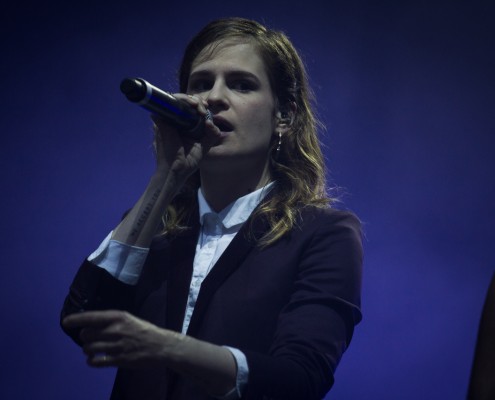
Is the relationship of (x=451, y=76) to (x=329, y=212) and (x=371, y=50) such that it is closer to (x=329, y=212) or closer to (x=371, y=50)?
(x=371, y=50)

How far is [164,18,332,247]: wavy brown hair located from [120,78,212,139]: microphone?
0.25m

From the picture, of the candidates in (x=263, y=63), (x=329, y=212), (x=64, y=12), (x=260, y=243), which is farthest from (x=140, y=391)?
(x=64, y=12)

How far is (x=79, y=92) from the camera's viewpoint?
2000 mm

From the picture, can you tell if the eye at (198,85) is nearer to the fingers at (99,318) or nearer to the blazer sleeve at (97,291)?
the blazer sleeve at (97,291)

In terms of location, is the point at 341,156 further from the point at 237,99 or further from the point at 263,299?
the point at 263,299

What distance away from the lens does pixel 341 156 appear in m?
1.93

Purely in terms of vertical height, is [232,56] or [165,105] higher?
[232,56]

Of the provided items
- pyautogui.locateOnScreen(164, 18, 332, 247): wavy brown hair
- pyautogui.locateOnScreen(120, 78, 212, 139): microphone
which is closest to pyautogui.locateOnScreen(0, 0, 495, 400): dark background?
pyautogui.locateOnScreen(164, 18, 332, 247): wavy brown hair

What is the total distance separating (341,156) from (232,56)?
66 cm

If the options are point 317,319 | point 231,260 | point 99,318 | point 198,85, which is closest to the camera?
point 99,318

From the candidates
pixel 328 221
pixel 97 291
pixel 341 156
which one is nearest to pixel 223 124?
pixel 328 221

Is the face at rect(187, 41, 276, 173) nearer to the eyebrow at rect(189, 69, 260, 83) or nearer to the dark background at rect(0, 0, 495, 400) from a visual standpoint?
the eyebrow at rect(189, 69, 260, 83)

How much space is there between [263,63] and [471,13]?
955 millimetres

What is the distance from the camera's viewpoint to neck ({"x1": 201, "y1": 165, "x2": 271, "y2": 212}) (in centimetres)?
138
